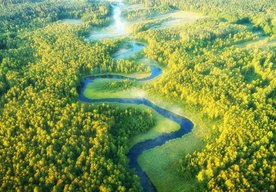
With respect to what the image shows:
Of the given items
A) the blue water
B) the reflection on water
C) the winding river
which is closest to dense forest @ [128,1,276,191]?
the winding river

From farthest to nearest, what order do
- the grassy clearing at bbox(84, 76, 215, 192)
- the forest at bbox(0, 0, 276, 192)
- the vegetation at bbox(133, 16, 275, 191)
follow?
1. the grassy clearing at bbox(84, 76, 215, 192)
2. the vegetation at bbox(133, 16, 275, 191)
3. the forest at bbox(0, 0, 276, 192)

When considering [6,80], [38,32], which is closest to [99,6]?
[38,32]

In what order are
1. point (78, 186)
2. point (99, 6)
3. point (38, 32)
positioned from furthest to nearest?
point (99, 6)
point (38, 32)
point (78, 186)

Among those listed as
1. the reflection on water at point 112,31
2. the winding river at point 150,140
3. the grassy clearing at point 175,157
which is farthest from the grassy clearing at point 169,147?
the reflection on water at point 112,31

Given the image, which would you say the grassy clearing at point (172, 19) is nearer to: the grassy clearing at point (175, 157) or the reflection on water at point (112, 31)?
the reflection on water at point (112, 31)

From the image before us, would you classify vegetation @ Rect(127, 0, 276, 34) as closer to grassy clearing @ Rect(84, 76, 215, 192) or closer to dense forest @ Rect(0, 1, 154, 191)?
dense forest @ Rect(0, 1, 154, 191)

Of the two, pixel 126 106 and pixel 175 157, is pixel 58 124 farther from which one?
pixel 175 157

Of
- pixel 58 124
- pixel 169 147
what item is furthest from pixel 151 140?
pixel 58 124

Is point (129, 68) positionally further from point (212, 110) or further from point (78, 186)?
point (78, 186)
